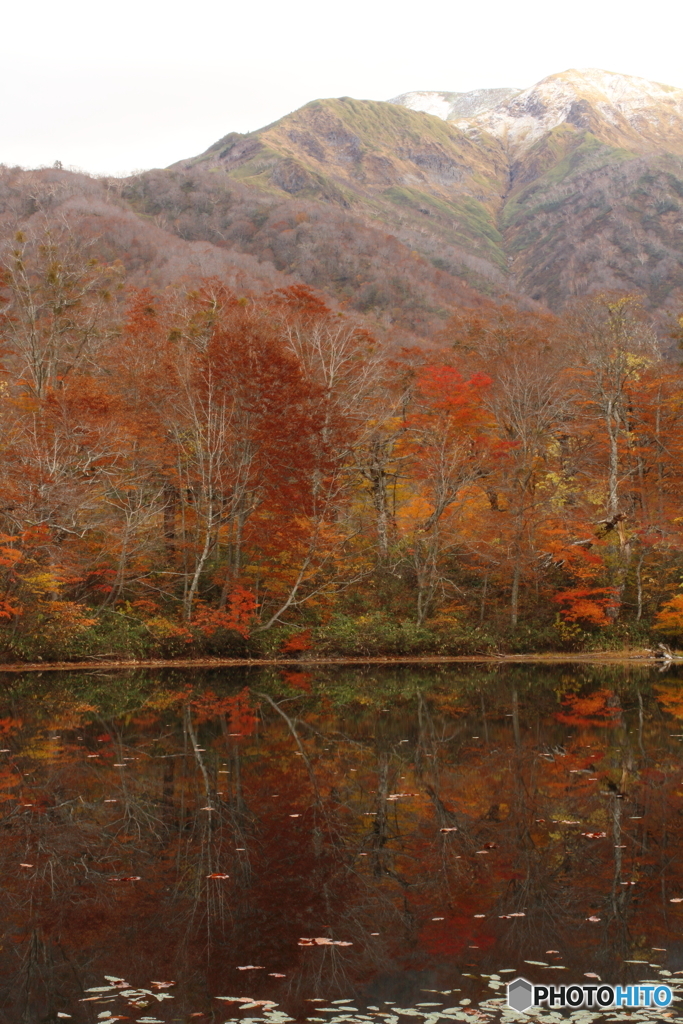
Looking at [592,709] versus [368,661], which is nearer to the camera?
[592,709]

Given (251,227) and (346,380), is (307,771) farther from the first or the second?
(251,227)

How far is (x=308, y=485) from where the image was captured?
97.0ft

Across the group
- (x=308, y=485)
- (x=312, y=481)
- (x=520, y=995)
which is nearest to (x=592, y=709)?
(x=520, y=995)

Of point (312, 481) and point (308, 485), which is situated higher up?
point (312, 481)

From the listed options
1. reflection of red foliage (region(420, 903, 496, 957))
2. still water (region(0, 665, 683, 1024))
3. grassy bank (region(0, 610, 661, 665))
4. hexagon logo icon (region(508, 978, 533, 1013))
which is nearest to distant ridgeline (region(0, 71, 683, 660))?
grassy bank (region(0, 610, 661, 665))

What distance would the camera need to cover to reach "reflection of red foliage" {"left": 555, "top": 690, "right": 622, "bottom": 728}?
16297mm

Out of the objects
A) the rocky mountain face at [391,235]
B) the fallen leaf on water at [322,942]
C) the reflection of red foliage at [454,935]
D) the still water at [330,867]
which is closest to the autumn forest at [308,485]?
the still water at [330,867]

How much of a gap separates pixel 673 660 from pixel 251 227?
93.8 meters

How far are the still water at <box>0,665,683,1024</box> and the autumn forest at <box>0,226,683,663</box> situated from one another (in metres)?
12.5

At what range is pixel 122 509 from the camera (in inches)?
1138

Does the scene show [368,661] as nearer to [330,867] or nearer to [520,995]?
[330,867]

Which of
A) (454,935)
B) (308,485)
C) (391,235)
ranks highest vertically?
(391,235)

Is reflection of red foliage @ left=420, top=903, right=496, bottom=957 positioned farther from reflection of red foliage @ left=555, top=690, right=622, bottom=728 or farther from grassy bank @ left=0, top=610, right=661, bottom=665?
grassy bank @ left=0, top=610, right=661, bottom=665

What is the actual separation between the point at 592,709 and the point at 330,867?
11630 mm
